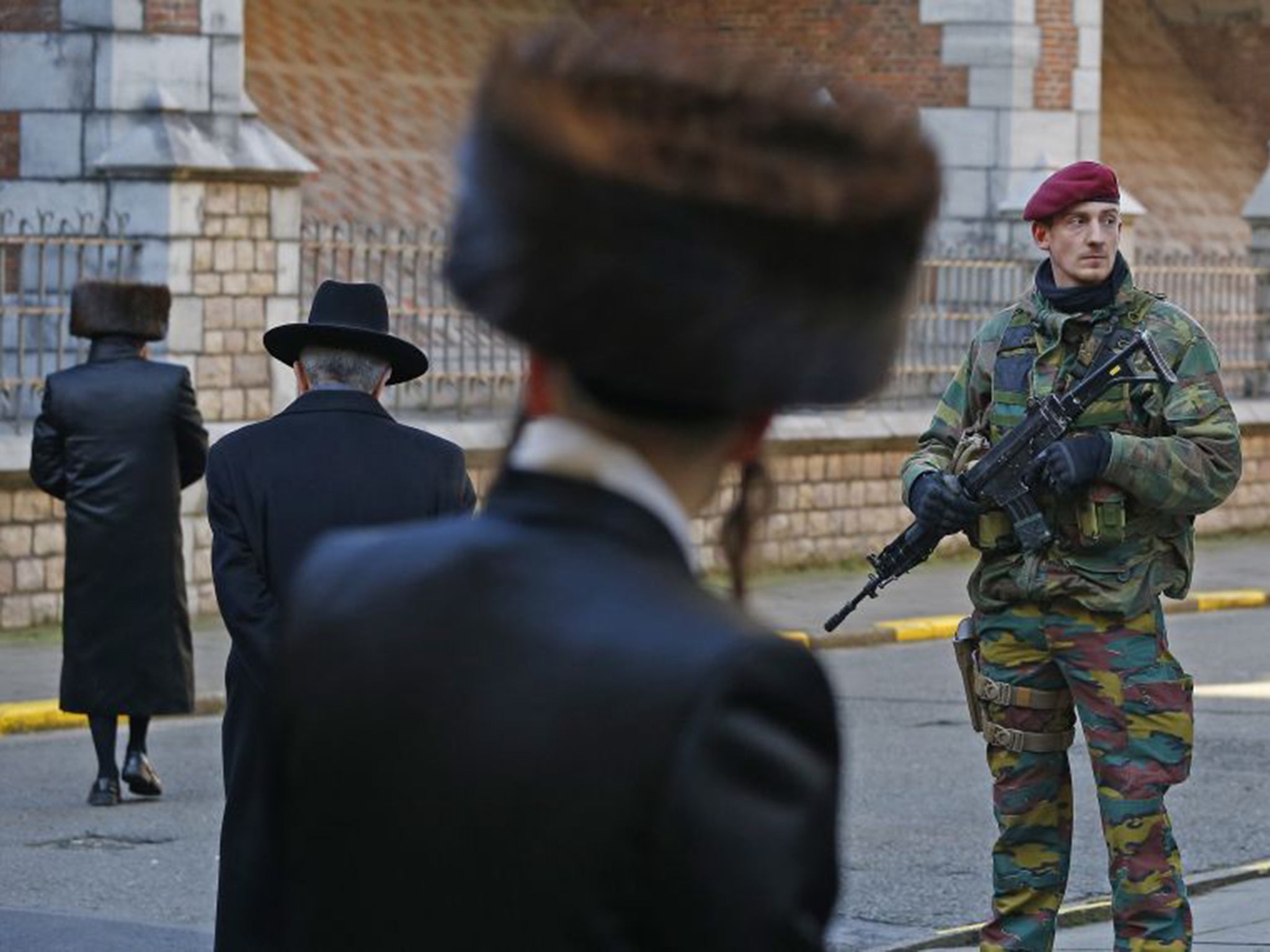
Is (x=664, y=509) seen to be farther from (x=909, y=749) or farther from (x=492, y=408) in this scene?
(x=492, y=408)

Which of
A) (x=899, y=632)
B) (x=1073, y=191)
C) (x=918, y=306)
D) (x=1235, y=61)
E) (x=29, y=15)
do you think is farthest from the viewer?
(x=1235, y=61)

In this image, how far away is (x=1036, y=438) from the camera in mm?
6453

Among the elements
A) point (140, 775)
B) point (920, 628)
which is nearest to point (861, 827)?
point (140, 775)

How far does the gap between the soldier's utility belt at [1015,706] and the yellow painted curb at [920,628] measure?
30.9 ft

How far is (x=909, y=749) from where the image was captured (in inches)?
458

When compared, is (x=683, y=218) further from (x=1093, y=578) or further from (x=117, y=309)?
(x=117, y=309)

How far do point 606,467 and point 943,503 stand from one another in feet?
14.4

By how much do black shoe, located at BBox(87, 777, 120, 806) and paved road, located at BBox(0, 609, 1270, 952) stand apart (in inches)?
2.4

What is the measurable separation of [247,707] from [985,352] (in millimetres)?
1772

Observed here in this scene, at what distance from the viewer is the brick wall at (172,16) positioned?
16141mm

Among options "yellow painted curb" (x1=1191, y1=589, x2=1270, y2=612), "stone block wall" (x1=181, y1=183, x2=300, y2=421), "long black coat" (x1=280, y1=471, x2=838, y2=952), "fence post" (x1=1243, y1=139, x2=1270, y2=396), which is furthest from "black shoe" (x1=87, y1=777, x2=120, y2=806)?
"fence post" (x1=1243, y1=139, x2=1270, y2=396)

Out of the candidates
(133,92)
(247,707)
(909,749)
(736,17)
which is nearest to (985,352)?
(247,707)

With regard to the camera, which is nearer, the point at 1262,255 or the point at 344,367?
the point at 344,367

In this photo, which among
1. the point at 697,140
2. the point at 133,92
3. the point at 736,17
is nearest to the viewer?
the point at 697,140
